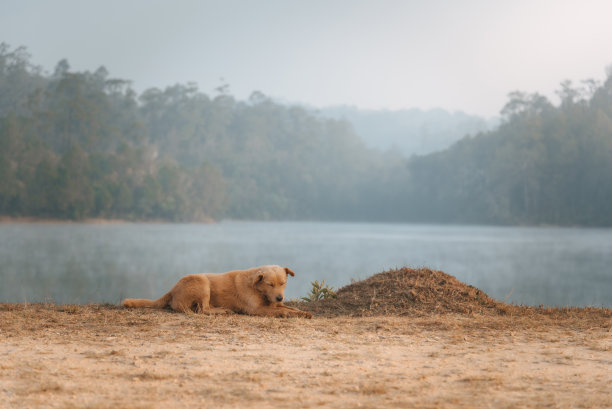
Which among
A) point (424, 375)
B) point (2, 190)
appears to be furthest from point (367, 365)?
point (2, 190)

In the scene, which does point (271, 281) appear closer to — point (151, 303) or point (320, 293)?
point (151, 303)

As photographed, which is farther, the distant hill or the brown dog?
the distant hill

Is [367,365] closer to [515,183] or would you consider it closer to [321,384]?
[321,384]

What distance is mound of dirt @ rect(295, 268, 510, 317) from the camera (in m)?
8.20

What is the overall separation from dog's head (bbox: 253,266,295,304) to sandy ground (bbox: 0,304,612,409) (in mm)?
351

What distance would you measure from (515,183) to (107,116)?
49.0 meters

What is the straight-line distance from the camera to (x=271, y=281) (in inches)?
291

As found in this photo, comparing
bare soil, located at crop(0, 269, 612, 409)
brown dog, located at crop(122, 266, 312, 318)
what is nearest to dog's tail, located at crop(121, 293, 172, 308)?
brown dog, located at crop(122, 266, 312, 318)

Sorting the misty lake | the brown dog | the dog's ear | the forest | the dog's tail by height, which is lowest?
the misty lake

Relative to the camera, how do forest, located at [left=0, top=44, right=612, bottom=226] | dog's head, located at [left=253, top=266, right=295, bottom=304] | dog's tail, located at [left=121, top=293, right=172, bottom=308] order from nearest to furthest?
dog's head, located at [left=253, top=266, right=295, bottom=304] → dog's tail, located at [left=121, top=293, right=172, bottom=308] → forest, located at [left=0, top=44, right=612, bottom=226]

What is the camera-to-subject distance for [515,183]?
7062cm

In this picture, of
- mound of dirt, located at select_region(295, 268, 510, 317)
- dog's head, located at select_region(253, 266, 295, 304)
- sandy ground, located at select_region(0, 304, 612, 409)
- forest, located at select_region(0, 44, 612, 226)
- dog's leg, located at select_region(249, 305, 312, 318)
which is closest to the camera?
sandy ground, located at select_region(0, 304, 612, 409)

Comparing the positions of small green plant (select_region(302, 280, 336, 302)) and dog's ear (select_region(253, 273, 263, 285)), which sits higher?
dog's ear (select_region(253, 273, 263, 285))

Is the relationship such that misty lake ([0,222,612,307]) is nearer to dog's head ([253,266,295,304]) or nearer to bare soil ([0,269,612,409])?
bare soil ([0,269,612,409])
